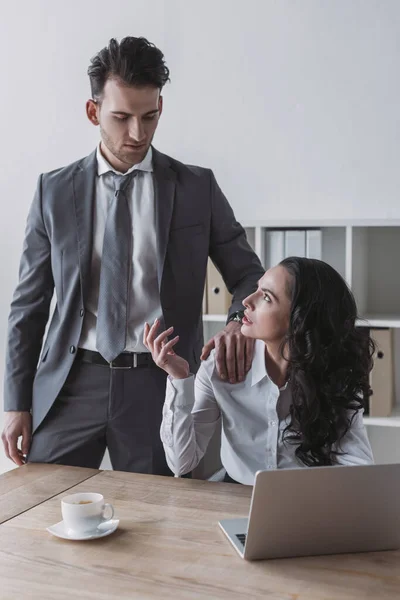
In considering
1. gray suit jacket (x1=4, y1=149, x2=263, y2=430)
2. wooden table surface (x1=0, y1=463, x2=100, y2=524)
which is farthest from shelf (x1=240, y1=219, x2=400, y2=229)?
wooden table surface (x1=0, y1=463, x2=100, y2=524)

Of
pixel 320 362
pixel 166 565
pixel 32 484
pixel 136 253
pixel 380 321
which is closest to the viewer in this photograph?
pixel 166 565

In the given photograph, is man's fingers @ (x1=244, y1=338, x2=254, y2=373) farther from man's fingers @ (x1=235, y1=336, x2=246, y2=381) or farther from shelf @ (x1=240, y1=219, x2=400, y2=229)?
shelf @ (x1=240, y1=219, x2=400, y2=229)

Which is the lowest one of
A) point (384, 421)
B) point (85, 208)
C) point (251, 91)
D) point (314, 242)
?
point (384, 421)

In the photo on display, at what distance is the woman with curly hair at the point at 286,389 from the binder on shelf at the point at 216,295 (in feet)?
3.55

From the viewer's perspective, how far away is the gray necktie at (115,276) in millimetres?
2098

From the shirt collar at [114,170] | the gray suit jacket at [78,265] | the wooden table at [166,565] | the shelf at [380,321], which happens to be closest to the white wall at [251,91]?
the shelf at [380,321]

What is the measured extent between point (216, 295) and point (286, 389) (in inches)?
46.3

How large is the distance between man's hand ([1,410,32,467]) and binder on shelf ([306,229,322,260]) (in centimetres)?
130

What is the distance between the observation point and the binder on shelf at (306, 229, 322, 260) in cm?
295

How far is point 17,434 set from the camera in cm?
217

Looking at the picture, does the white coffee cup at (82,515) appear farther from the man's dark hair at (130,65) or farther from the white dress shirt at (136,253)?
the man's dark hair at (130,65)

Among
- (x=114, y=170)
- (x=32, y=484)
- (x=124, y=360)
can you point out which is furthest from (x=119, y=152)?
(x=32, y=484)

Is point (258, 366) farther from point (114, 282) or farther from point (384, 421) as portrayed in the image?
point (384, 421)

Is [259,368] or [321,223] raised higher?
[321,223]
